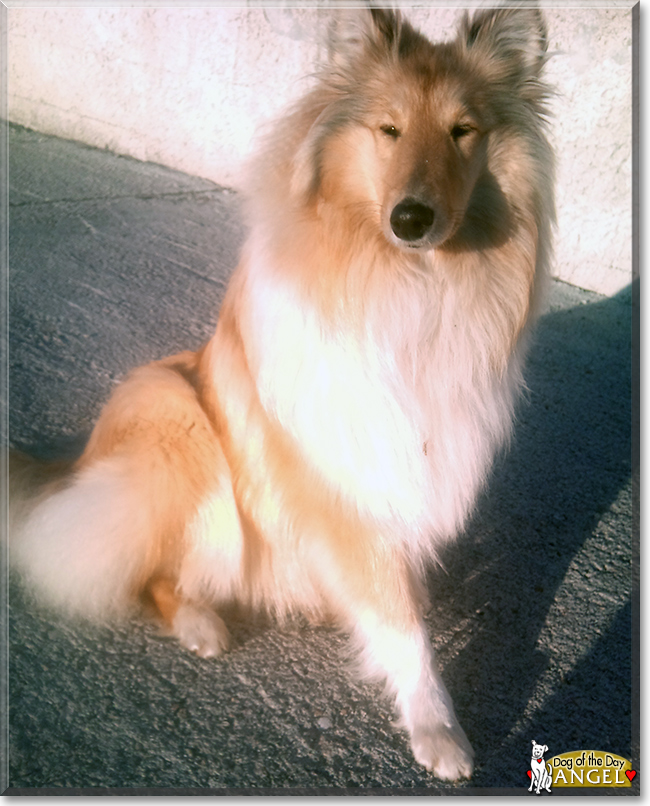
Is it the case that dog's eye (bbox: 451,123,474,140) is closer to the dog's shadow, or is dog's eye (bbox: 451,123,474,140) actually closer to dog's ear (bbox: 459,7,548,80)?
dog's ear (bbox: 459,7,548,80)

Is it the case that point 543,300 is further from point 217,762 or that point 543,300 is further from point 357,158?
point 217,762

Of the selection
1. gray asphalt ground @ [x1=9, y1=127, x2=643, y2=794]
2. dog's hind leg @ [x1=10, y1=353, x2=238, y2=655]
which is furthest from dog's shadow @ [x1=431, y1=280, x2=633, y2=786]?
dog's hind leg @ [x1=10, y1=353, x2=238, y2=655]

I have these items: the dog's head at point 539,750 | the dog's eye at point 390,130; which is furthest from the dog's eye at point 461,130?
the dog's head at point 539,750

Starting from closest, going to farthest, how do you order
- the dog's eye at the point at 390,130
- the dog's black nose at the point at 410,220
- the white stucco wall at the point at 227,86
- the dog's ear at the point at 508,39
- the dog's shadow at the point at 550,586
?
the dog's black nose at the point at 410,220 < the dog's eye at the point at 390,130 < the dog's ear at the point at 508,39 < the dog's shadow at the point at 550,586 < the white stucco wall at the point at 227,86

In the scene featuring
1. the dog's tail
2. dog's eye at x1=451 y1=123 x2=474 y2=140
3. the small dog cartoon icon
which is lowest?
the small dog cartoon icon

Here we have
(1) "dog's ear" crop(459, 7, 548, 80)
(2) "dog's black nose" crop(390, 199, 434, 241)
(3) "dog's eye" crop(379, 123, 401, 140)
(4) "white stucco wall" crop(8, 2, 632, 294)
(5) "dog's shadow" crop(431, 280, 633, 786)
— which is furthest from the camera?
(4) "white stucco wall" crop(8, 2, 632, 294)

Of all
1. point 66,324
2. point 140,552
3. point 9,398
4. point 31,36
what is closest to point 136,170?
point 31,36

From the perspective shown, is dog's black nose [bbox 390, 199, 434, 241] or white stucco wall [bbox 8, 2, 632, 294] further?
white stucco wall [bbox 8, 2, 632, 294]

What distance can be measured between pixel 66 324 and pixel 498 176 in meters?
2.99

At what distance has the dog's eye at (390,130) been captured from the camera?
2059 millimetres

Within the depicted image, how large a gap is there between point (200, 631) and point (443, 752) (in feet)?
3.08

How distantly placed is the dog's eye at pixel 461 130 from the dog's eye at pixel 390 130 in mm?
181

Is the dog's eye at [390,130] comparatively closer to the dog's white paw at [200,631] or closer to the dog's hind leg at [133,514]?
the dog's hind leg at [133,514]

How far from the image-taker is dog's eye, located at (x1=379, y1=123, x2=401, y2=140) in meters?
2.06
